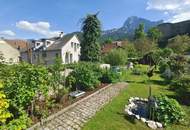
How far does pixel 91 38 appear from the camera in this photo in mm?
35781

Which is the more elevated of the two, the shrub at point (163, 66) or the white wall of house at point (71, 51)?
the white wall of house at point (71, 51)

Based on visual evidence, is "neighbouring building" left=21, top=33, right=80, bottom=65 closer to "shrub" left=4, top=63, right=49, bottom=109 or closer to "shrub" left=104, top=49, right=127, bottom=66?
"shrub" left=104, top=49, right=127, bottom=66

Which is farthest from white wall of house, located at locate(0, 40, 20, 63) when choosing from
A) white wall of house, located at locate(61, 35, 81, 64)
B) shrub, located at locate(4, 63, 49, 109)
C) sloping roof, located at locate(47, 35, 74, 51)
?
shrub, located at locate(4, 63, 49, 109)

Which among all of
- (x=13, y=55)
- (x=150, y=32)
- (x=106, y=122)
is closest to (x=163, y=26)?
(x=150, y=32)

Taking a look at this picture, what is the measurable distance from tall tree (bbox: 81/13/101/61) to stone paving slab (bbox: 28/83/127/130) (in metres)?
24.2

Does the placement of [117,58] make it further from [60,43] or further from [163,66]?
[60,43]

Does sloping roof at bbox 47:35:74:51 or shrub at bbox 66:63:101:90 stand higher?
sloping roof at bbox 47:35:74:51

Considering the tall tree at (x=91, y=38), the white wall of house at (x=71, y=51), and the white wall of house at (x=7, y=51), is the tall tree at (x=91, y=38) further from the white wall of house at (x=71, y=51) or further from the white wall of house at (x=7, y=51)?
the white wall of house at (x=7, y=51)

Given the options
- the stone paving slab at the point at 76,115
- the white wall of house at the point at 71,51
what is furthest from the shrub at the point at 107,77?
the white wall of house at the point at 71,51

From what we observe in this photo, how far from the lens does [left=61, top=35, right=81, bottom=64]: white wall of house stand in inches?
1533

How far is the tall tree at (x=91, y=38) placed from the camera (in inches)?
1404

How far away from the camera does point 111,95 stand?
12.7 m

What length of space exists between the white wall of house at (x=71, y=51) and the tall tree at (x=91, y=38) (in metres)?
4.59

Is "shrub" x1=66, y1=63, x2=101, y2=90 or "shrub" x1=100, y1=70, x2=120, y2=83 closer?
"shrub" x1=66, y1=63, x2=101, y2=90
